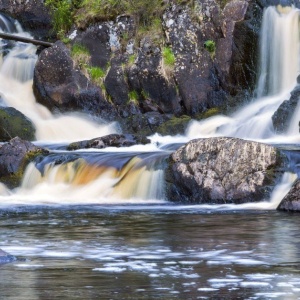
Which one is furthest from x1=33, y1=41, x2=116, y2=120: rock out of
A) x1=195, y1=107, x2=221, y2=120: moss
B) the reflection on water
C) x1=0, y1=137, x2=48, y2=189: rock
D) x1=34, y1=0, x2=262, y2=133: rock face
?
the reflection on water

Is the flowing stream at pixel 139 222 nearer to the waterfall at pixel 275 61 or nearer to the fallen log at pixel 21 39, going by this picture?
the waterfall at pixel 275 61

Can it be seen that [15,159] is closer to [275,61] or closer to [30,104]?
[30,104]

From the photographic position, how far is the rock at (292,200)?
1459 cm

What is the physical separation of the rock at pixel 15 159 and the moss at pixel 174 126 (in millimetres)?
5121

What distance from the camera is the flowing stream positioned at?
768 cm

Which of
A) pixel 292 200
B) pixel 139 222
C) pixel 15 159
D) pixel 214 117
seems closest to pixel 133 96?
pixel 214 117

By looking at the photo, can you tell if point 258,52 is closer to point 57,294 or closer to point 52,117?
point 52,117

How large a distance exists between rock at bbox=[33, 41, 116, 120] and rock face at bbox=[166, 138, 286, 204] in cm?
932

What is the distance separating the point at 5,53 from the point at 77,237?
16.9 metres

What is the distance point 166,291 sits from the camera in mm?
7270

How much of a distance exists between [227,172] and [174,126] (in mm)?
8066

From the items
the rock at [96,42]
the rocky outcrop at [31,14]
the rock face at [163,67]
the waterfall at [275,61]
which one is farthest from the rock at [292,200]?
the rocky outcrop at [31,14]

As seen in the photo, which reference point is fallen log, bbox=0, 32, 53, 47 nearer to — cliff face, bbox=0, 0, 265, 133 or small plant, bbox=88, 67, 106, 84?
cliff face, bbox=0, 0, 265, 133

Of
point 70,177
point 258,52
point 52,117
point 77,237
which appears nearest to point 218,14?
point 258,52
